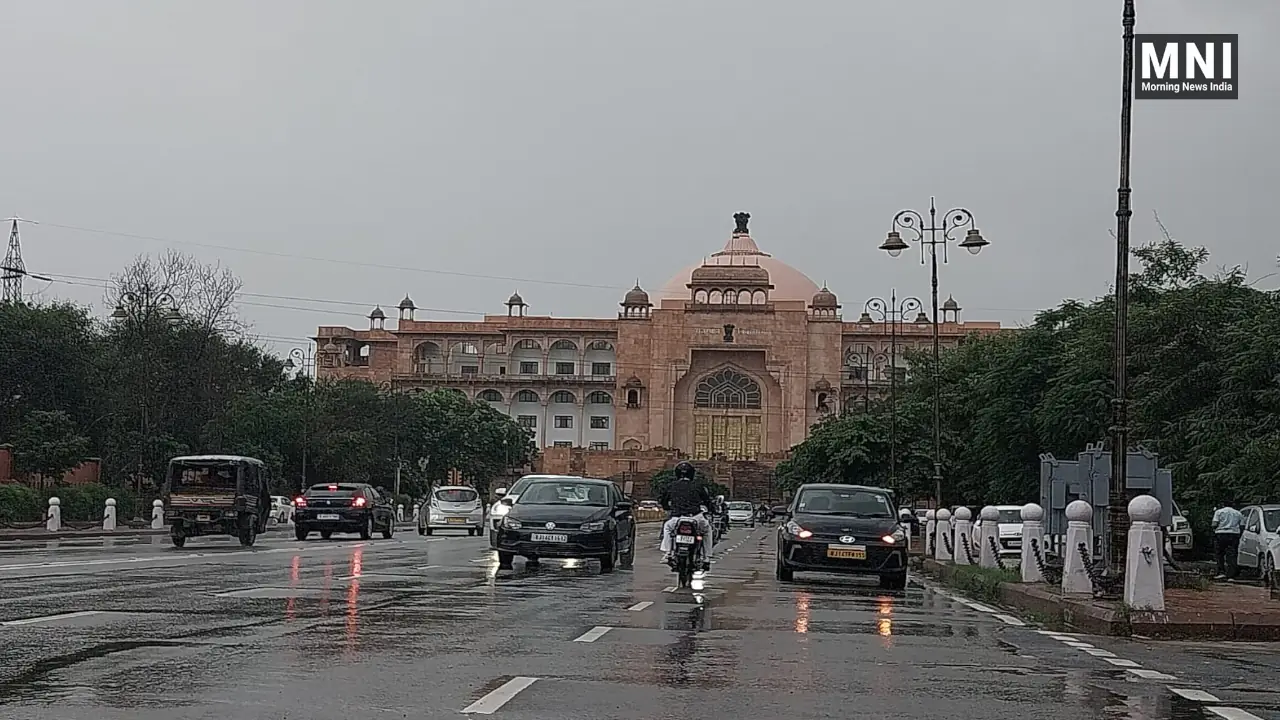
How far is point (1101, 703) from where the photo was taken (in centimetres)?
878

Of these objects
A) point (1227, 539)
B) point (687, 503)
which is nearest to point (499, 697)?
point (687, 503)

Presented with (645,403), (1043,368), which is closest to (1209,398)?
(1043,368)

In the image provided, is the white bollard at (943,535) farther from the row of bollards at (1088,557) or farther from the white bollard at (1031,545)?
the white bollard at (1031,545)

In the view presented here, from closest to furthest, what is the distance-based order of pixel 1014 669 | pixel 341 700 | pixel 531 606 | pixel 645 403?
pixel 341 700, pixel 1014 669, pixel 531 606, pixel 645 403

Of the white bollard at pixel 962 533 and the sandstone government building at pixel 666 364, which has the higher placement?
the sandstone government building at pixel 666 364

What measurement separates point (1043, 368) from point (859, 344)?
80505 mm

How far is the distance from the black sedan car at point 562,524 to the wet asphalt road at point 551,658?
484cm

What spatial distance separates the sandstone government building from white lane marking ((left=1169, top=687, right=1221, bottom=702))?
106357 millimetres

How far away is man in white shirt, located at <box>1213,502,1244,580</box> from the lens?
29.7 m

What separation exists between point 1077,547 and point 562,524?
847 cm

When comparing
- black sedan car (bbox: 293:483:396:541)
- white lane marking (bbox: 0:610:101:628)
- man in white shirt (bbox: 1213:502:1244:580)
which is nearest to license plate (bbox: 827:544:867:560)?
man in white shirt (bbox: 1213:502:1244:580)

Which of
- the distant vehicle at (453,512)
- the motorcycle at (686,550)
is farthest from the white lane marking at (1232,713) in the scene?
the distant vehicle at (453,512)

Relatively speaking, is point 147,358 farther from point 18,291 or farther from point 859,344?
point 859,344

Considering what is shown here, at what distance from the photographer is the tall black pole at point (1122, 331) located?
58.2ft
